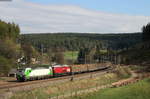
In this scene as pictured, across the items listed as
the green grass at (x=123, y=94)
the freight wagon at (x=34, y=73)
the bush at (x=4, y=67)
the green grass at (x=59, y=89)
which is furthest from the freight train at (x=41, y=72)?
the green grass at (x=123, y=94)

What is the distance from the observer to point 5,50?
90.4 metres

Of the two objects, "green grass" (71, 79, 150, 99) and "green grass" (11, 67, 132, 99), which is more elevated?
"green grass" (11, 67, 132, 99)

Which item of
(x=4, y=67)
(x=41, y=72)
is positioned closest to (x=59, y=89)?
(x=41, y=72)

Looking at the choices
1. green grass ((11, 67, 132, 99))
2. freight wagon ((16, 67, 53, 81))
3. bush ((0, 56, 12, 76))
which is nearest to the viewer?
green grass ((11, 67, 132, 99))

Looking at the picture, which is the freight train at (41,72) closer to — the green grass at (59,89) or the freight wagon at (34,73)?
the freight wagon at (34,73)

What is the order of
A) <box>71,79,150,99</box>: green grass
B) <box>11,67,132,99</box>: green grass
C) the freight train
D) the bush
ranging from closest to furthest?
<box>11,67,132,99</box>: green grass < <box>71,79,150,99</box>: green grass < the freight train < the bush

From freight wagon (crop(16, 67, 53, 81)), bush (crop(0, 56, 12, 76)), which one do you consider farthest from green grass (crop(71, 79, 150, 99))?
bush (crop(0, 56, 12, 76))

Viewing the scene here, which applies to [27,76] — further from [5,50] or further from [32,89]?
[5,50]

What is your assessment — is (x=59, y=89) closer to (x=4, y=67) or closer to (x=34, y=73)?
(x=34, y=73)

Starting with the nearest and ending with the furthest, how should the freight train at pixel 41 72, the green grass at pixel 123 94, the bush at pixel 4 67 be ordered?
the green grass at pixel 123 94 → the freight train at pixel 41 72 → the bush at pixel 4 67

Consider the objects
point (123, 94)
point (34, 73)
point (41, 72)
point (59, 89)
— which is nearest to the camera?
point (59, 89)

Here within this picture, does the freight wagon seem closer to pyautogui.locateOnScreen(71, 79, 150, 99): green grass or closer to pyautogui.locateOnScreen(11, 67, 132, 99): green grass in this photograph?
pyautogui.locateOnScreen(11, 67, 132, 99): green grass

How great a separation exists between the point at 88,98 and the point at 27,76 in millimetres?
17493

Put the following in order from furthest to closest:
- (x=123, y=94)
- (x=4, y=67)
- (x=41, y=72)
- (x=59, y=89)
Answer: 1. (x=4, y=67)
2. (x=41, y=72)
3. (x=123, y=94)
4. (x=59, y=89)
